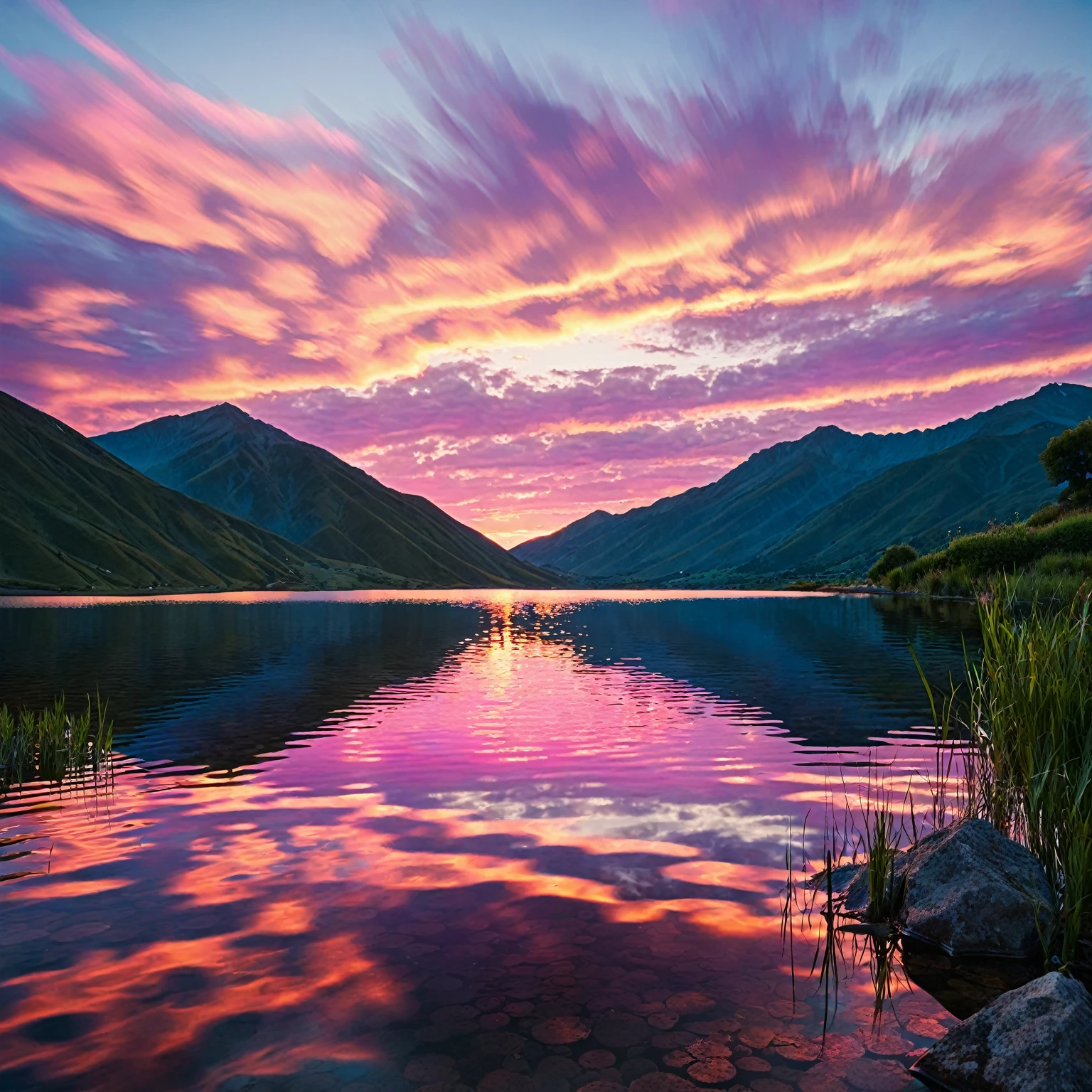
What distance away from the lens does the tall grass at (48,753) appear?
2245cm

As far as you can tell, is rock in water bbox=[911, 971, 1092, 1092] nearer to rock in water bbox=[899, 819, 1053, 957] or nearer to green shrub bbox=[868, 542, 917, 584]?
rock in water bbox=[899, 819, 1053, 957]

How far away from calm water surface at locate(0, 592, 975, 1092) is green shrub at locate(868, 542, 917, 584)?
504 ft

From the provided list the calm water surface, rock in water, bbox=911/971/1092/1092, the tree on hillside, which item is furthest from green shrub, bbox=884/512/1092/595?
rock in water, bbox=911/971/1092/1092

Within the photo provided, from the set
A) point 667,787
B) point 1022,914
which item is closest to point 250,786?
point 667,787

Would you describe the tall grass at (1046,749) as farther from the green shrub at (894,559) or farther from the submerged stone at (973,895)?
the green shrub at (894,559)

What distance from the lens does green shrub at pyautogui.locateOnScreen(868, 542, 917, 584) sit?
580 feet

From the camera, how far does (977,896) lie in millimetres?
11992

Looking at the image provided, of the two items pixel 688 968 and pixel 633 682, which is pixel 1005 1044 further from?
pixel 633 682

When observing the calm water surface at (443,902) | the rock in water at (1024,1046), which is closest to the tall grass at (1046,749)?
the rock in water at (1024,1046)

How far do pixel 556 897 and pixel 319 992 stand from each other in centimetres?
466

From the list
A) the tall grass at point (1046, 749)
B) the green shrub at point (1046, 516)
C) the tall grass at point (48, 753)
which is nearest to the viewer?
the tall grass at point (1046, 749)

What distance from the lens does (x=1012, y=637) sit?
50.3 feet

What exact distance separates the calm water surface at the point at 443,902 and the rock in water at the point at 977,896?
2012 mm

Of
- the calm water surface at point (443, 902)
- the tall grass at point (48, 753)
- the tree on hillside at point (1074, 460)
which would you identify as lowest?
the calm water surface at point (443, 902)
